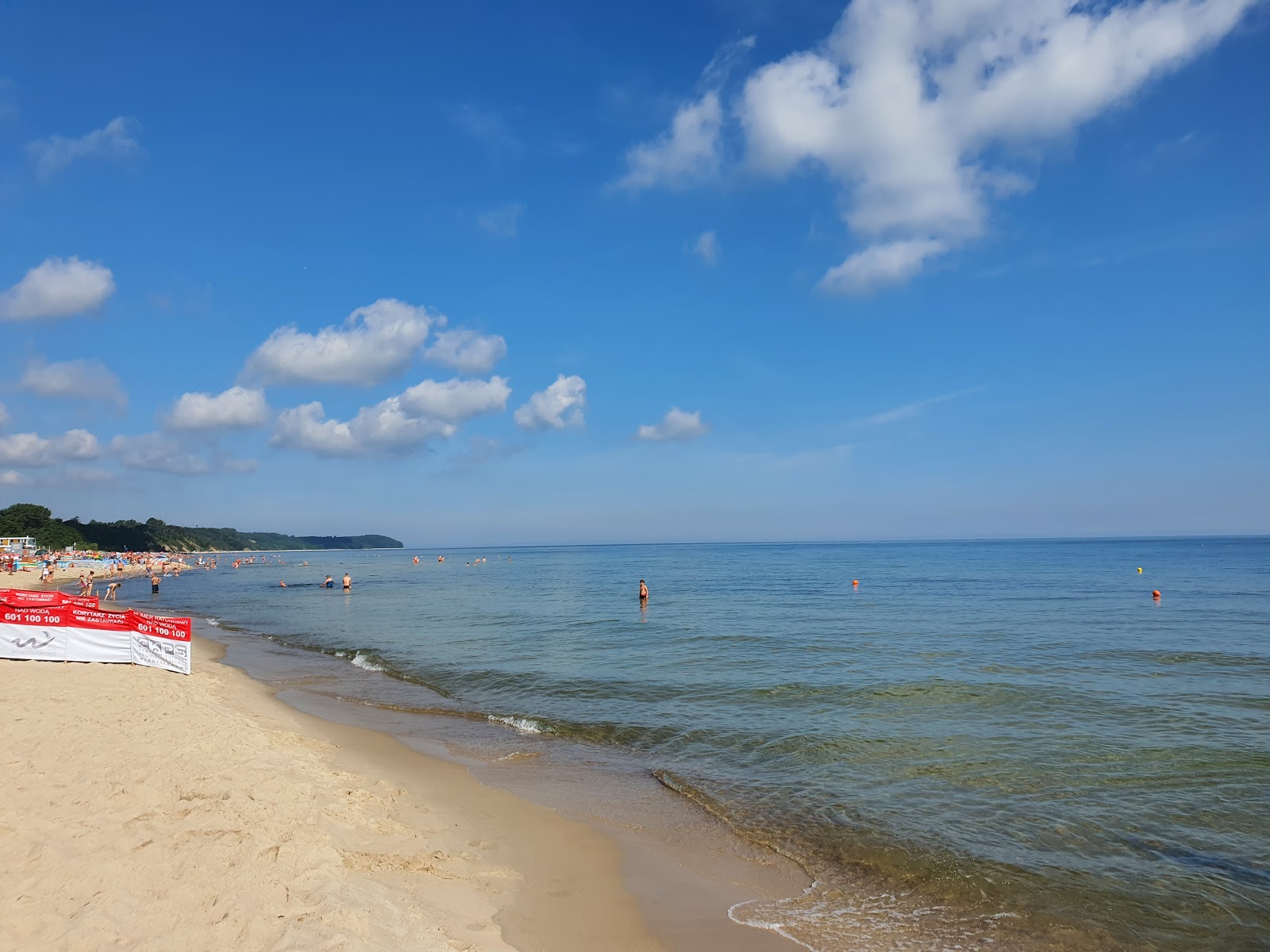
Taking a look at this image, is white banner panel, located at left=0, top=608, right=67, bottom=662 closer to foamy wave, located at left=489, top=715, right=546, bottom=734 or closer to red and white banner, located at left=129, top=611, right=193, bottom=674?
red and white banner, located at left=129, top=611, right=193, bottom=674

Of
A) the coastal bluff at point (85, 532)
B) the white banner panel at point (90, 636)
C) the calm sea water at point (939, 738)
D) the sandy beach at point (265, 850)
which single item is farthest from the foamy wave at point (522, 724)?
the coastal bluff at point (85, 532)

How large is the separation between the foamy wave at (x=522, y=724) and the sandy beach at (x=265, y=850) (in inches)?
115

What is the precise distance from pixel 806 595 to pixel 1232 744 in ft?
113

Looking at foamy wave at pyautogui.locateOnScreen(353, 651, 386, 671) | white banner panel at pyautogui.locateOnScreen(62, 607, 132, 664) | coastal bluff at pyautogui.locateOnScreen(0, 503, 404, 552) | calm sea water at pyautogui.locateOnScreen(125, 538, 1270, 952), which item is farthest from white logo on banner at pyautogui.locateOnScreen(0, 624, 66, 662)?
coastal bluff at pyautogui.locateOnScreen(0, 503, 404, 552)

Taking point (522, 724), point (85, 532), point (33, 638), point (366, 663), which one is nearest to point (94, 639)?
point (33, 638)

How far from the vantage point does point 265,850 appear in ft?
22.9

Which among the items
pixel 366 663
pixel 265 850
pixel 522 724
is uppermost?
pixel 265 850

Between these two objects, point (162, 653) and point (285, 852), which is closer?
point (285, 852)

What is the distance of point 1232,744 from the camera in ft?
41.6

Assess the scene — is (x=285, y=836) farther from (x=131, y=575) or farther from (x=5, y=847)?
(x=131, y=575)

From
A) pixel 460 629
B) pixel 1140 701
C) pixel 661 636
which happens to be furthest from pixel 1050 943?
pixel 460 629

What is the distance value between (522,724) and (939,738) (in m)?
8.66

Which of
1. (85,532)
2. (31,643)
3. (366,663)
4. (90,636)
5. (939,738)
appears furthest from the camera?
(85,532)

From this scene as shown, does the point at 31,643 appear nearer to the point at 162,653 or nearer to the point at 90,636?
the point at 90,636
